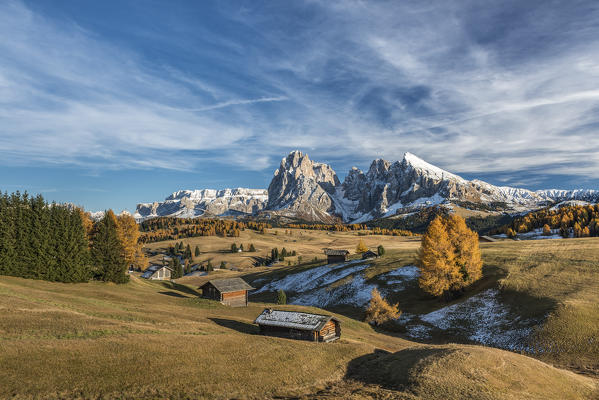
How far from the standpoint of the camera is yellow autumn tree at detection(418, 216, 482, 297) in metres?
57.4

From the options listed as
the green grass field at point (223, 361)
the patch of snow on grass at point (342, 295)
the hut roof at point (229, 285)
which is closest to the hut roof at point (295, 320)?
the green grass field at point (223, 361)

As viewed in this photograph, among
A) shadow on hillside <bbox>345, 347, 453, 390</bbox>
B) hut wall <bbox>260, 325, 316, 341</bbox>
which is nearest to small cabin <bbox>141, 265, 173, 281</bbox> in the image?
hut wall <bbox>260, 325, 316, 341</bbox>

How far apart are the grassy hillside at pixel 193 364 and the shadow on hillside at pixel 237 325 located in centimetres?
522

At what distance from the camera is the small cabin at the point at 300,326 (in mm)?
38219

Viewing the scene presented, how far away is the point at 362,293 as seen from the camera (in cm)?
7275

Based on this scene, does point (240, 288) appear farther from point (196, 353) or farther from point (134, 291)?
point (196, 353)

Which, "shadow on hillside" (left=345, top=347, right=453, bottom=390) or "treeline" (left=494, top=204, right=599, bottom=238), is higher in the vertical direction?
"treeline" (left=494, top=204, right=599, bottom=238)

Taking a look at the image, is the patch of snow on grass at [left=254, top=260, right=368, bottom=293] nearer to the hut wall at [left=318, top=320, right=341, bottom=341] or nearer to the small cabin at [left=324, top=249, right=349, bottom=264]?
the small cabin at [left=324, top=249, right=349, bottom=264]

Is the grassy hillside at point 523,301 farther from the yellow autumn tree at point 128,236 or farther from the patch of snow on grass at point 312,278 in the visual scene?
the yellow autumn tree at point 128,236

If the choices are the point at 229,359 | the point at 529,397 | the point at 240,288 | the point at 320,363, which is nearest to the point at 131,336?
the point at 229,359

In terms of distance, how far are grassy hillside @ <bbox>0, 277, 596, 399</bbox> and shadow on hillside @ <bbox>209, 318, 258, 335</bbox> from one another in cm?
522

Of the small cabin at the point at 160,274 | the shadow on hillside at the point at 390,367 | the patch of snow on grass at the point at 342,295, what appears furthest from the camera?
the small cabin at the point at 160,274

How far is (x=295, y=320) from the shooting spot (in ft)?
132

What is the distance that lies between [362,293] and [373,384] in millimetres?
48748
